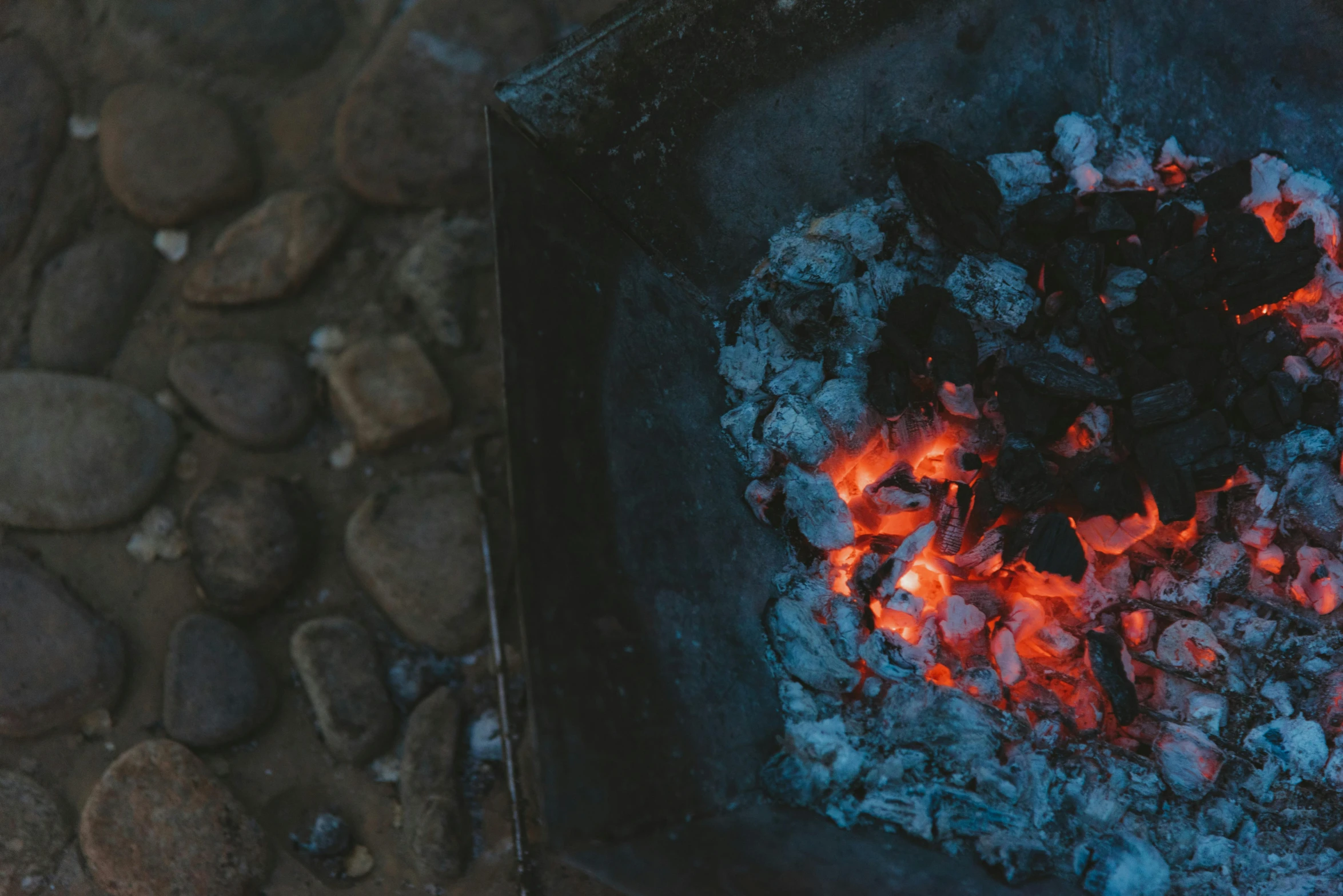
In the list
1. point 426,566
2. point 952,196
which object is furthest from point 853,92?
point 426,566

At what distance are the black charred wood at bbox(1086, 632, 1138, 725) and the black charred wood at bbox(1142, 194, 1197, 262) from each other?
813 millimetres

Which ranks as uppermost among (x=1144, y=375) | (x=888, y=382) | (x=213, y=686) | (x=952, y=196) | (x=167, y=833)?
(x=952, y=196)

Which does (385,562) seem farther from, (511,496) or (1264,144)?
(1264,144)

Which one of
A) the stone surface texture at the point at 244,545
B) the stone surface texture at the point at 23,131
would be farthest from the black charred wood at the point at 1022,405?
the stone surface texture at the point at 23,131

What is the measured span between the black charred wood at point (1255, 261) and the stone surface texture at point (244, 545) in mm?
2069

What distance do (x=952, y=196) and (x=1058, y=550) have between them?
73 centimetres

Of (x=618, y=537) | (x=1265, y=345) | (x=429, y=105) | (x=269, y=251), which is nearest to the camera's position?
(x=618, y=537)

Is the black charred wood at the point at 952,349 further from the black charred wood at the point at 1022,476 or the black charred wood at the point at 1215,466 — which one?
the black charred wood at the point at 1215,466

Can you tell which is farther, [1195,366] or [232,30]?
[232,30]

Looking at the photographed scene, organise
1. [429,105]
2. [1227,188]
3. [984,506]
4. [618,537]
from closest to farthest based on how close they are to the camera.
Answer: [618,537] → [984,506] → [1227,188] → [429,105]

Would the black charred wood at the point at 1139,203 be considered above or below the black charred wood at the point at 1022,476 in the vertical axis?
above

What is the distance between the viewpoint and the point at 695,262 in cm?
185

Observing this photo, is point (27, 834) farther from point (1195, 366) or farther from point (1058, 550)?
point (1195, 366)

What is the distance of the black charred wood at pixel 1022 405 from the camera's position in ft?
5.97
